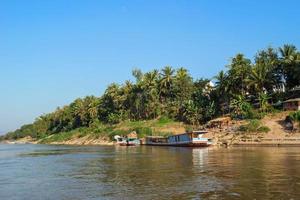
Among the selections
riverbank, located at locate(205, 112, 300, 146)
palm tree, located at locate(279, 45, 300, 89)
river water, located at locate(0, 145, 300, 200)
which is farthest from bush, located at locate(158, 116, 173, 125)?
river water, located at locate(0, 145, 300, 200)

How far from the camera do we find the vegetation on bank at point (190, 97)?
292 feet

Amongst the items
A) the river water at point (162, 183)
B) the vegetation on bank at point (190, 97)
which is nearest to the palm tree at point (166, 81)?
the vegetation on bank at point (190, 97)

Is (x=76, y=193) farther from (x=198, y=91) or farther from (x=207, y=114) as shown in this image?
(x=198, y=91)

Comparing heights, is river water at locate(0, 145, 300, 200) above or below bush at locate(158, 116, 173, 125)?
below

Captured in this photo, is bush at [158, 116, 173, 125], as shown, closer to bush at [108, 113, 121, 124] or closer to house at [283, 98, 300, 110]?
bush at [108, 113, 121, 124]

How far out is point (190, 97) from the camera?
355 feet

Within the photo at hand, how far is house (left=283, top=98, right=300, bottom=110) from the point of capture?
79075 millimetres

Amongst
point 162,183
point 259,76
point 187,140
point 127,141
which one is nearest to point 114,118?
point 127,141

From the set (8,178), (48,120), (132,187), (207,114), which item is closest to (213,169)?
(132,187)

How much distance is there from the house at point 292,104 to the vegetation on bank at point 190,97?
304 cm

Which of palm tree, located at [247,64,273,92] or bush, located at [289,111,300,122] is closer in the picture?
bush, located at [289,111,300,122]

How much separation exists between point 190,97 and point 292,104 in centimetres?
3236

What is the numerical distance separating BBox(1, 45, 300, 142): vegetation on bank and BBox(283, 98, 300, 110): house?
304 centimetres

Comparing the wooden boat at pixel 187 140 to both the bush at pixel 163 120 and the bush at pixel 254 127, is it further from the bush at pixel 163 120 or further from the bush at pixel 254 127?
the bush at pixel 163 120
